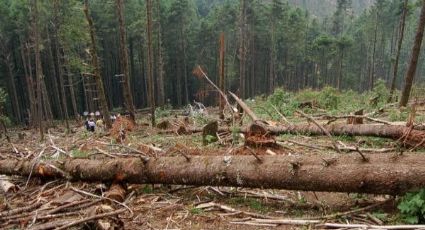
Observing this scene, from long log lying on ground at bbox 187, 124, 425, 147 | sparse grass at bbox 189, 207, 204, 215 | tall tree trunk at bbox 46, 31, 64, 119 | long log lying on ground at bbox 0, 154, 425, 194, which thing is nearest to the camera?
long log lying on ground at bbox 0, 154, 425, 194

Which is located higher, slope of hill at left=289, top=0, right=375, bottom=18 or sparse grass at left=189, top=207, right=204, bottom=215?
slope of hill at left=289, top=0, right=375, bottom=18

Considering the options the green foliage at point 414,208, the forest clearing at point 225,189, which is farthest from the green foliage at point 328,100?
the green foliage at point 414,208

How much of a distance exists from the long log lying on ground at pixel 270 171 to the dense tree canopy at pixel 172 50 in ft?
82.5

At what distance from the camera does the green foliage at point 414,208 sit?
439 cm

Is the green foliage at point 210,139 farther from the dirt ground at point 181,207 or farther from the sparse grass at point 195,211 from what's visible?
the sparse grass at point 195,211

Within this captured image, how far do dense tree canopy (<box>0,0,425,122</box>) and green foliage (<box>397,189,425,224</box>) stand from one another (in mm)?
28709

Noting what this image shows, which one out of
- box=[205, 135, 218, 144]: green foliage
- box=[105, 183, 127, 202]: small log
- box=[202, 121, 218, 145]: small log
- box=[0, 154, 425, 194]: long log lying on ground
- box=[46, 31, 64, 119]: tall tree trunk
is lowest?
box=[46, 31, 64, 119]: tall tree trunk

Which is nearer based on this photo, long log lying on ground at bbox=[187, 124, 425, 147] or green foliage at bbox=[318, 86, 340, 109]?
long log lying on ground at bbox=[187, 124, 425, 147]

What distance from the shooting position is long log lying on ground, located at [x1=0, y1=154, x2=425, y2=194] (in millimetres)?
4820

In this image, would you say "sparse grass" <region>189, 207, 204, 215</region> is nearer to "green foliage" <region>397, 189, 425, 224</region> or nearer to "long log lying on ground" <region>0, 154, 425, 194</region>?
"long log lying on ground" <region>0, 154, 425, 194</region>

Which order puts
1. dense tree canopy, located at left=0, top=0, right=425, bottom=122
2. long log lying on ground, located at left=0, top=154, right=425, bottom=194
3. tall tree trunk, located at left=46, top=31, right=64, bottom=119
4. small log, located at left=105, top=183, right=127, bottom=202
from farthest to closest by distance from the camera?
dense tree canopy, located at left=0, top=0, right=425, bottom=122 < tall tree trunk, located at left=46, top=31, right=64, bottom=119 < small log, located at left=105, top=183, right=127, bottom=202 < long log lying on ground, located at left=0, top=154, right=425, bottom=194

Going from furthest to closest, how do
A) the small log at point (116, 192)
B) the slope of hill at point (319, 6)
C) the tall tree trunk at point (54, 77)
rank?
the slope of hill at point (319, 6) → the tall tree trunk at point (54, 77) → the small log at point (116, 192)

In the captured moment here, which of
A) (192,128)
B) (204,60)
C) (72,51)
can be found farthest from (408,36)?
(192,128)

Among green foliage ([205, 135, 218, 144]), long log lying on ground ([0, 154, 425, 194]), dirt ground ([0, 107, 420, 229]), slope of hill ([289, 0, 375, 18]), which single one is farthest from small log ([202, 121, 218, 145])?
slope of hill ([289, 0, 375, 18])
